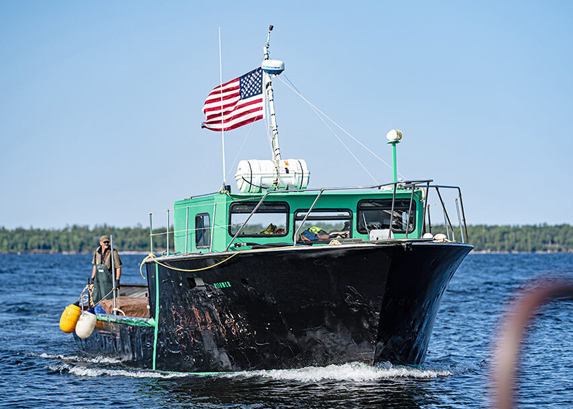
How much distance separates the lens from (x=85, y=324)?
15.3 meters

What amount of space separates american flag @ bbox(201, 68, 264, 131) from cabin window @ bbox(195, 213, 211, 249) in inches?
89.6

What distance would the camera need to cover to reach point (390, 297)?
11273 mm

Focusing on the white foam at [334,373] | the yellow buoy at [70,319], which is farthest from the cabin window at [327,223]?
the yellow buoy at [70,319]

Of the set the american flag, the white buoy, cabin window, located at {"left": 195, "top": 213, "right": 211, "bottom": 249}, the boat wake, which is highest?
the american flag

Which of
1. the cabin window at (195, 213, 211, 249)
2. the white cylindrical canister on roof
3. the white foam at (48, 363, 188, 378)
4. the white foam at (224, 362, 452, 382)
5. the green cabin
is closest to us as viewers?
the white foam at (224, 362, 452, 382)

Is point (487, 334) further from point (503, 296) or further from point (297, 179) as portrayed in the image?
point (503, 296)

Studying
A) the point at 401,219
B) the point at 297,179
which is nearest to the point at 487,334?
the point at 401,219

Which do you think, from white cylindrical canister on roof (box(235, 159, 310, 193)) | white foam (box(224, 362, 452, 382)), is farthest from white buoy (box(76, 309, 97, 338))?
white foam (box(224, 362, 452, 382))

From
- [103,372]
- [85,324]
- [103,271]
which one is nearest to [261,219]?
[103,372]

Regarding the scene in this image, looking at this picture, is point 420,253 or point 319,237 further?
point 319,237

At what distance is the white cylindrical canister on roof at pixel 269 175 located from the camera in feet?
43.4

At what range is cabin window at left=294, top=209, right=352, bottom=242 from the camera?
13.0 meters

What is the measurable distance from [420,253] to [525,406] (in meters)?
3.22

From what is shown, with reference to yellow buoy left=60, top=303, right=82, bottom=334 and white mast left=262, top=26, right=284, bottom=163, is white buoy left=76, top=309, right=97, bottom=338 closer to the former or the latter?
Result: yellow buoy left=60, top=303, right=82, bottom=334
